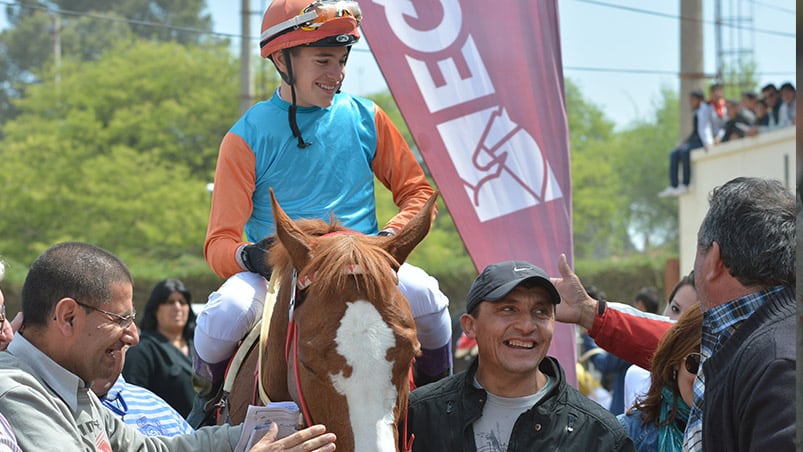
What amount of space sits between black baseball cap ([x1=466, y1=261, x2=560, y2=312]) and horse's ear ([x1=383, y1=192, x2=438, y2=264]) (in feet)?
1.57

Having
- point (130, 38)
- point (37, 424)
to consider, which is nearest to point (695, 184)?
point (37, 424)

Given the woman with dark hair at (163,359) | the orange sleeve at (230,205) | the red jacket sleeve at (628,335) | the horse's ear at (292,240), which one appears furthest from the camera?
the woman with dark hair at (163,359)

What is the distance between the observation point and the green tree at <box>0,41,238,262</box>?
100ft

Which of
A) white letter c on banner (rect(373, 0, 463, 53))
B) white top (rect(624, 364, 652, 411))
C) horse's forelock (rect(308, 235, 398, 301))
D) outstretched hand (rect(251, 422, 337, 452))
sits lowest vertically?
white top (rect(624, 364, 652, 411))

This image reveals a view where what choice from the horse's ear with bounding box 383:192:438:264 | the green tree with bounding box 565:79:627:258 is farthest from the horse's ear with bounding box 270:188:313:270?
the green tree with bounding box 565:79:627:258

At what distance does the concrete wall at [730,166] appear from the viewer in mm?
19156

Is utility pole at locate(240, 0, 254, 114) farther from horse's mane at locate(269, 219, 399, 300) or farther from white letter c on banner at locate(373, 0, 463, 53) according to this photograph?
horse's mane at locate(269, 219, 399, 300)

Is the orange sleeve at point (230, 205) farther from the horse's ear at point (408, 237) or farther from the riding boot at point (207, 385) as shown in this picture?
the horse's ear at point (408, 237)

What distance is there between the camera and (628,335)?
4.48 metres

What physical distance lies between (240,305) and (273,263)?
404 millimetres

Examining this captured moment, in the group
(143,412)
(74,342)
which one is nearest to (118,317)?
(74,342)

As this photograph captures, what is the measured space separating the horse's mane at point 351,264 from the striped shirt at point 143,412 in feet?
3.78

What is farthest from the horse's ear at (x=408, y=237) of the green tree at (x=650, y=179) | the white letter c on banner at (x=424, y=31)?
the green tree at (x=650, y=179)

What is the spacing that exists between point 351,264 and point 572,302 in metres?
1.39
